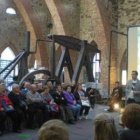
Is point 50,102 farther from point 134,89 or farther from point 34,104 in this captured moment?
point 134,89

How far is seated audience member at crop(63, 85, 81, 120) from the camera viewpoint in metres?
10.0

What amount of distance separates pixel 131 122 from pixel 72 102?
7.29 metres

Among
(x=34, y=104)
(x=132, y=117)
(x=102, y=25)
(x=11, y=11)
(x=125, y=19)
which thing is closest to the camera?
(x=132, y=117)

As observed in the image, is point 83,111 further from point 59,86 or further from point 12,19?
point 12,19

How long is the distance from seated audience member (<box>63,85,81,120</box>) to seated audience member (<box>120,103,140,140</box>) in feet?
23.1

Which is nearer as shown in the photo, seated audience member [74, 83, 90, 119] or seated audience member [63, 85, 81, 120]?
seated audience member [63, 85, 81, 120]

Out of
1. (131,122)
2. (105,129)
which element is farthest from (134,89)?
(105,129)

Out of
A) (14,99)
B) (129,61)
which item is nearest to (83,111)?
(129,61)

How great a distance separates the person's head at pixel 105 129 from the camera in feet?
8.60

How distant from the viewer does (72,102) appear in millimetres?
10109

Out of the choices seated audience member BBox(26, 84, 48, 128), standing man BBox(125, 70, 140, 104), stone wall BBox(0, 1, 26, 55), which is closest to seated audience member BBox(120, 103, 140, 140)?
standing man BBox(125, 70, 140, 104)

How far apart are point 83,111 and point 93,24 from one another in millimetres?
9265

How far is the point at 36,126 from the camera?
344 inches

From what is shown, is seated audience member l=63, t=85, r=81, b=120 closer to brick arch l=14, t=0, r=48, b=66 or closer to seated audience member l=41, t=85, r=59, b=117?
seated audience member l=41, t=85, r=59, b=117
